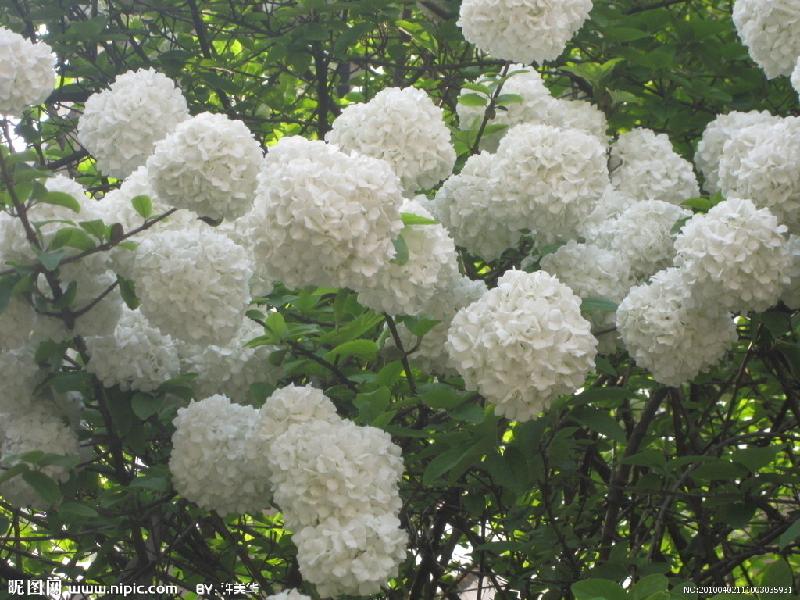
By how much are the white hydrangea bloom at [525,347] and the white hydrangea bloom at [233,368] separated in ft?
2.42

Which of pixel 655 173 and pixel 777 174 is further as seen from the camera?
pixel 655 173

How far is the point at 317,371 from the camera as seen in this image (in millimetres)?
2588

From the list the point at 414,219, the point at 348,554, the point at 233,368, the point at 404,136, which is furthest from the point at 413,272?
the point at 233,368

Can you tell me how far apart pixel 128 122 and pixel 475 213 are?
914 mm

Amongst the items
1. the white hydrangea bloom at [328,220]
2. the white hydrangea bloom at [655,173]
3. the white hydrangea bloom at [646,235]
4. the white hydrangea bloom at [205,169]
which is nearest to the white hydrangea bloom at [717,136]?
the white hydrangea bloom at [655,173]

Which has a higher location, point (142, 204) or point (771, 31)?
point (771, 31)

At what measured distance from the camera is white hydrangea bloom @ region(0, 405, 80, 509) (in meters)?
2.53

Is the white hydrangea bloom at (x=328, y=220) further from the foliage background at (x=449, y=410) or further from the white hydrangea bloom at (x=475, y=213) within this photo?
the white hydrangea bloom at (x=475, y=213)

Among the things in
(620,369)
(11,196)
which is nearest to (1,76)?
(11,196)

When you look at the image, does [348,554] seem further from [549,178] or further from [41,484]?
[549,178]

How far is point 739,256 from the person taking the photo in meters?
2.18

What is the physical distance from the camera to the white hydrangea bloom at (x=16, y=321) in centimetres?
232

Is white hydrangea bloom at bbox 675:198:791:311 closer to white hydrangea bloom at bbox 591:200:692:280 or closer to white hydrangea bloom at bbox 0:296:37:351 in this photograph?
white hydrangea bloom at bbox 591:200:692:280

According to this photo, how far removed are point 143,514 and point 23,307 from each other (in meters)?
0.71
